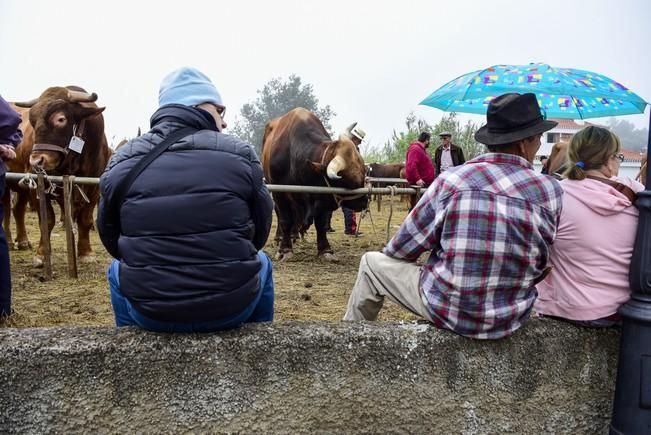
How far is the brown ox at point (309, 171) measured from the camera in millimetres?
7246

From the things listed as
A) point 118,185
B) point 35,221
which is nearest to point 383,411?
point 118,185

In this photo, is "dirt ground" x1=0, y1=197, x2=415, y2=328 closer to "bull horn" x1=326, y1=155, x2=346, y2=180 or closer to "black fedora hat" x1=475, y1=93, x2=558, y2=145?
"bull horn" x1=326, y1=155, x2=346, y2=180

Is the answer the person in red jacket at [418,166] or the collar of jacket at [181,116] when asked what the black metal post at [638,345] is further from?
the person in red jacket at [418,166]

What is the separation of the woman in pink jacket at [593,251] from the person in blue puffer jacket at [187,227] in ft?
4.71

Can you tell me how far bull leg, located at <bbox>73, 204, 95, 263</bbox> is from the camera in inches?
272

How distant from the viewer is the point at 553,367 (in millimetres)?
2521

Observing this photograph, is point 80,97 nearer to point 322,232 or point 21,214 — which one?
point 21,214

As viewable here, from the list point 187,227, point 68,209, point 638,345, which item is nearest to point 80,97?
point 68,209

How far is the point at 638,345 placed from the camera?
2.40 meters

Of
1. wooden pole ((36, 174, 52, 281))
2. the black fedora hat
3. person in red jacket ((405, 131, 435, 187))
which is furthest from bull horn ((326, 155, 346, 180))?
the black fedora hat

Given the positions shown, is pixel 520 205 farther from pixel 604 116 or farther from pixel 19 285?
pixel 19 285

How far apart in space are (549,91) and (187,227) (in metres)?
3.96

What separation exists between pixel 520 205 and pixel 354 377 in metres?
1.03

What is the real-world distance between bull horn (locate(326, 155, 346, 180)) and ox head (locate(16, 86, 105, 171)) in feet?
9.13
